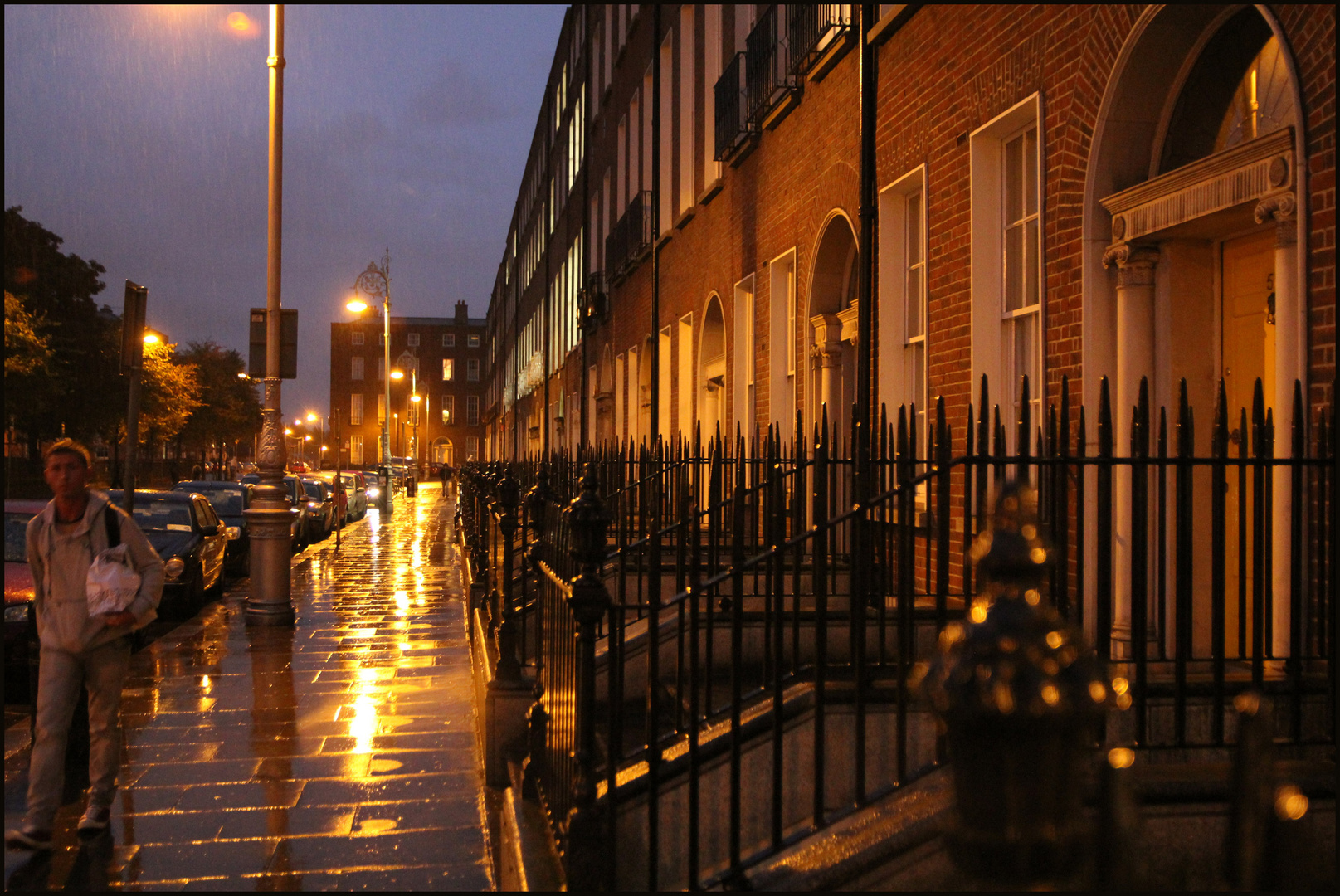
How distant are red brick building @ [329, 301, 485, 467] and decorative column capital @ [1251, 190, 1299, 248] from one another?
96.4 meters

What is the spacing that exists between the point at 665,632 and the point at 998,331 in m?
2.88

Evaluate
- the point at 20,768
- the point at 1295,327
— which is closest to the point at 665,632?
the point at 1295,327

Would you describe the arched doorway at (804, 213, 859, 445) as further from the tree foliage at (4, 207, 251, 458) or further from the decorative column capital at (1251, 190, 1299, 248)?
the tree foliage at (4, 207, 251, 458)

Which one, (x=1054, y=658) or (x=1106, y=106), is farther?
(x=1106, y=106)

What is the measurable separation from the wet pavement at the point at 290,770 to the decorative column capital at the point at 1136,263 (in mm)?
4121

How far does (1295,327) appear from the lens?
4488 millimetres

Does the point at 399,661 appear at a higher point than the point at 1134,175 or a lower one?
lower

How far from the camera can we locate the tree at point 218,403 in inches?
2505

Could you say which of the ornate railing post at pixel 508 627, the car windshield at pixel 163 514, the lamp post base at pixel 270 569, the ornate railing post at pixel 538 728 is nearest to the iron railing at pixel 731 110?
the lamp post base at pixel 270 569

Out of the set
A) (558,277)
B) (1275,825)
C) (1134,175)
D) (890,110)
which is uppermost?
(558,277)

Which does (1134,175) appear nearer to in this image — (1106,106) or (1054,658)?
(1106,106)

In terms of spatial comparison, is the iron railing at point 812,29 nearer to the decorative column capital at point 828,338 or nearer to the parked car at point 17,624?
the decorative column capital at point 828,338

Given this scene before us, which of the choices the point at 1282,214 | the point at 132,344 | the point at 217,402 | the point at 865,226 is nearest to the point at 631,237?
the point at 132,344

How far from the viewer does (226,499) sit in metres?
19.1
